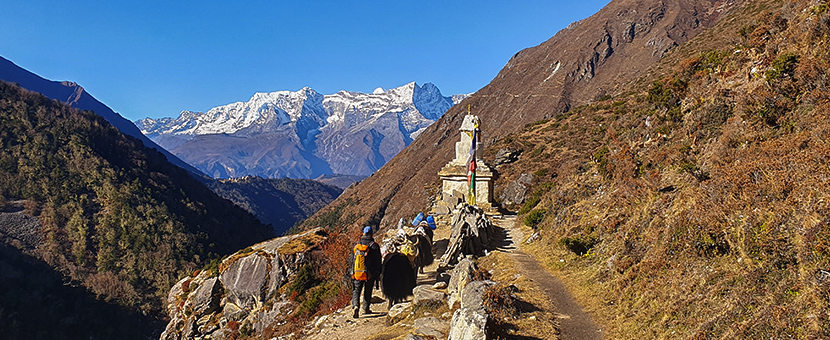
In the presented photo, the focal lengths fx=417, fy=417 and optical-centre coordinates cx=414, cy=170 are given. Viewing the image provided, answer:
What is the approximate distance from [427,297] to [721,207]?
21.0ft

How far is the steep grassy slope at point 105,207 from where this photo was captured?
81812mm

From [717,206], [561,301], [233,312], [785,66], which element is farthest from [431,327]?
[233,312]

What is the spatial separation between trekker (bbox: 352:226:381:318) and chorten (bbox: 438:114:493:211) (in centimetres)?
1214

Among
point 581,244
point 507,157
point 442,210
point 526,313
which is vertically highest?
point 507,157

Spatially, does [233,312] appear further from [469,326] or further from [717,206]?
[717,206]

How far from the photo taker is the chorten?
23.2 metres

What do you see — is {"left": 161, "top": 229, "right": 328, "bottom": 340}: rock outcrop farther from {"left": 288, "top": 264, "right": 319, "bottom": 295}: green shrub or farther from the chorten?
the chorten

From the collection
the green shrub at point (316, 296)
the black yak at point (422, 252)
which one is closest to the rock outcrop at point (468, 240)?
the black yak at point (422, 252)

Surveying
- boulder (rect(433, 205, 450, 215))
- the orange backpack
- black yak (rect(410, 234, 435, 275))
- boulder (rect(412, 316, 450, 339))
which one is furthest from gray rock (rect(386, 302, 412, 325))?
boulder (rect(433, 205, 450, 215))

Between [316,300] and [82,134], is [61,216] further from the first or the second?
[316,300]

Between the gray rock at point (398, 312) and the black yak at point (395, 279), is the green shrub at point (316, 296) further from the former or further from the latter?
the gray rock at point (398, 312)

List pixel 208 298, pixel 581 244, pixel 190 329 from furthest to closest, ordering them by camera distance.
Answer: pixel 208 298, pixel 190 329, pixel 581 244

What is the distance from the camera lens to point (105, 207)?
94.2 m

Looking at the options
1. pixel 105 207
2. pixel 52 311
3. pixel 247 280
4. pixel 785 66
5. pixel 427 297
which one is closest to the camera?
pixel 785 66
